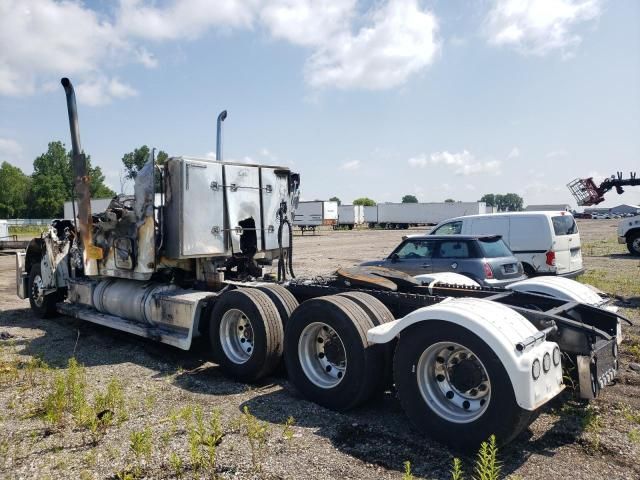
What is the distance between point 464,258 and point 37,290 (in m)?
7.92

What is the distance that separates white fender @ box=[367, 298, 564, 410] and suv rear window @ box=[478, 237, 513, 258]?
5.07 m

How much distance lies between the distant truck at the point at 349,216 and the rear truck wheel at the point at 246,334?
5495 centimetres

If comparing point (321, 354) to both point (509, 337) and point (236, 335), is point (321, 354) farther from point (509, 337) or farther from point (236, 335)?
point (509, 337)

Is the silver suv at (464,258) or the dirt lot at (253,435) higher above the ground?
the silver suv at (464,258)

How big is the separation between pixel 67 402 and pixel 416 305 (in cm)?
352

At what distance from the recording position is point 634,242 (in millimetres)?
20938

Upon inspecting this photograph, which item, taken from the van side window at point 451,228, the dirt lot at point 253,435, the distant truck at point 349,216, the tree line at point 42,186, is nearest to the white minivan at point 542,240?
the van side window at point 451,228

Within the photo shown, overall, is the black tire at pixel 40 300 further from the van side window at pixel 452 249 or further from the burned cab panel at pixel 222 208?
the van side window at pixel 452 249

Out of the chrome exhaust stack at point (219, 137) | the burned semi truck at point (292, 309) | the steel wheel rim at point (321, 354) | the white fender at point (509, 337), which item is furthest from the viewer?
the chrome exhaust stack at point (219, 137)

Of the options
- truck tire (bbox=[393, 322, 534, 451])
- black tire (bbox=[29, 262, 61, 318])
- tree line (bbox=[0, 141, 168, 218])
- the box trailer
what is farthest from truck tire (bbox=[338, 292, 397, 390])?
tree line (bbox=[0, 141, 168, 218])

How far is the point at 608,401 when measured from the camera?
4723 millimetres

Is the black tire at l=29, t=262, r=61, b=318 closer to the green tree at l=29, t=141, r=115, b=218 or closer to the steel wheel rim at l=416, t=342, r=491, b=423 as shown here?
the steel wheel rim at l=416, t=342, r=491, b=423

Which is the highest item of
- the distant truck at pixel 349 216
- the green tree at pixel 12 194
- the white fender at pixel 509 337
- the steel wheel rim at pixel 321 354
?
the green tree at pixel 12 194

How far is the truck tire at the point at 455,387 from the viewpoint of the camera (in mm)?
3412
